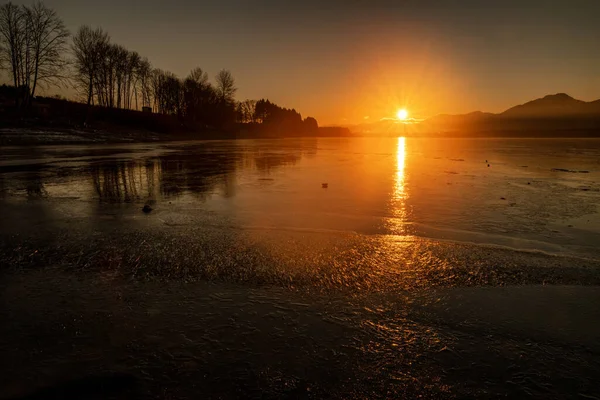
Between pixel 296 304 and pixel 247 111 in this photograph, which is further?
pixel 247 111

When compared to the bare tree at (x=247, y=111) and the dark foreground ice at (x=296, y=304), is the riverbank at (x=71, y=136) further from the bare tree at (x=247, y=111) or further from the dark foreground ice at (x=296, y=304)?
the bare tree at (x=247, y=111)

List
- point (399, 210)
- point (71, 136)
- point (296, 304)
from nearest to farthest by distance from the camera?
1. point (296, 304)
2. point (399, 210)
3. point (71, 136)

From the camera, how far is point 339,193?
34.6 feet

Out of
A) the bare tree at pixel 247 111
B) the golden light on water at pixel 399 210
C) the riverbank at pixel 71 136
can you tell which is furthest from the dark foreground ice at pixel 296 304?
the bare tree at pixel 247 111

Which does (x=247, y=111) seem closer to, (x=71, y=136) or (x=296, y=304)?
(x=71, y=136)

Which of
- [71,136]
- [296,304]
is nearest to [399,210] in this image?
[296,304]

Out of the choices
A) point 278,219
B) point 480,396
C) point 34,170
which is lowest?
point 480,396

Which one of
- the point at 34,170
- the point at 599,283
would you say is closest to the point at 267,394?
the point at 599,283

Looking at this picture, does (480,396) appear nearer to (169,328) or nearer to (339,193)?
(169,328)

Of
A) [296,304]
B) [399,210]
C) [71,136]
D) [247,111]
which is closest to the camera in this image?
[296,304]

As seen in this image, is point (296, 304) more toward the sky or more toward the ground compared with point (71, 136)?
more toward the ground

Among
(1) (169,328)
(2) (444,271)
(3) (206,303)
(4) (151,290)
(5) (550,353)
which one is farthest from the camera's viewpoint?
(2) (444,271)

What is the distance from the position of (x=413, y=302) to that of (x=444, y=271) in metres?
1.14

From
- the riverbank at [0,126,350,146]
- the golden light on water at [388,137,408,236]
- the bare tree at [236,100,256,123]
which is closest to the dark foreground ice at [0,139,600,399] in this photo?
the golden light on water at [388,137,408,236]
